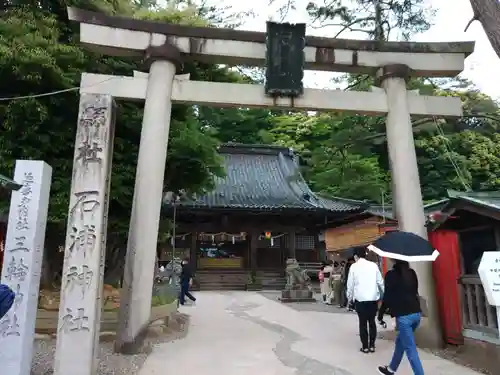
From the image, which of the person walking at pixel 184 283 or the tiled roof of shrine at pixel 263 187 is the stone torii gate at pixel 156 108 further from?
the tiled roof of shrine at pixel 263 187

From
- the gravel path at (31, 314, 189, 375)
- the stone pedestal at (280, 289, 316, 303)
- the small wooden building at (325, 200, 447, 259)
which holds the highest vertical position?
the small wooden building at (325, 200, 447, 259)

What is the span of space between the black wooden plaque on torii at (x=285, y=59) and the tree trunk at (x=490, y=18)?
113 inches

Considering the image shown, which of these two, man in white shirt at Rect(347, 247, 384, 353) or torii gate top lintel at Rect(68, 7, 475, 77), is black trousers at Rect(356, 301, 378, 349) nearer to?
man in white shirt at Rect(347, 247, 384, 353)

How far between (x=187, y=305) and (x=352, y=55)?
950cm

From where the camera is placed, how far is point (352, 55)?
8.16m

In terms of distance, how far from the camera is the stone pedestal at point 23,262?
15.2 ft

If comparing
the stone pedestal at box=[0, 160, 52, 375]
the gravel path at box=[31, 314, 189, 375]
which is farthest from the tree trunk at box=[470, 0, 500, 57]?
the gravel path at box=[31, 314, 189, 375]

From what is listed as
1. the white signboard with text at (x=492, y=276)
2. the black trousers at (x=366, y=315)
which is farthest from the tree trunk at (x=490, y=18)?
the black trousers at (x=366, y=315)

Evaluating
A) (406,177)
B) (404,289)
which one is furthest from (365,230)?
(404,289)

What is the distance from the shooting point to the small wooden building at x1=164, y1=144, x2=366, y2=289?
20531 millimetres

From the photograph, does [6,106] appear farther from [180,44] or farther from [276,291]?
[276,291]

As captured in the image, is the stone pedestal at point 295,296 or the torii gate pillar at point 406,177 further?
the stone pedestal at point 295,296

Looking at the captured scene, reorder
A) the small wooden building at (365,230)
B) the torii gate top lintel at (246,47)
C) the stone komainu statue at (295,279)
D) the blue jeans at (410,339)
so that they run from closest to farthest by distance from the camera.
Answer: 1. the blue jeans at (410,339)
2. the torii gate top lintel at (246,47)
3. the small wooden building at (365,230)
4. the stone komainu statue at (295,279)

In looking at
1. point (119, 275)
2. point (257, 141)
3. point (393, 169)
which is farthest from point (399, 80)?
point (257, 141)
